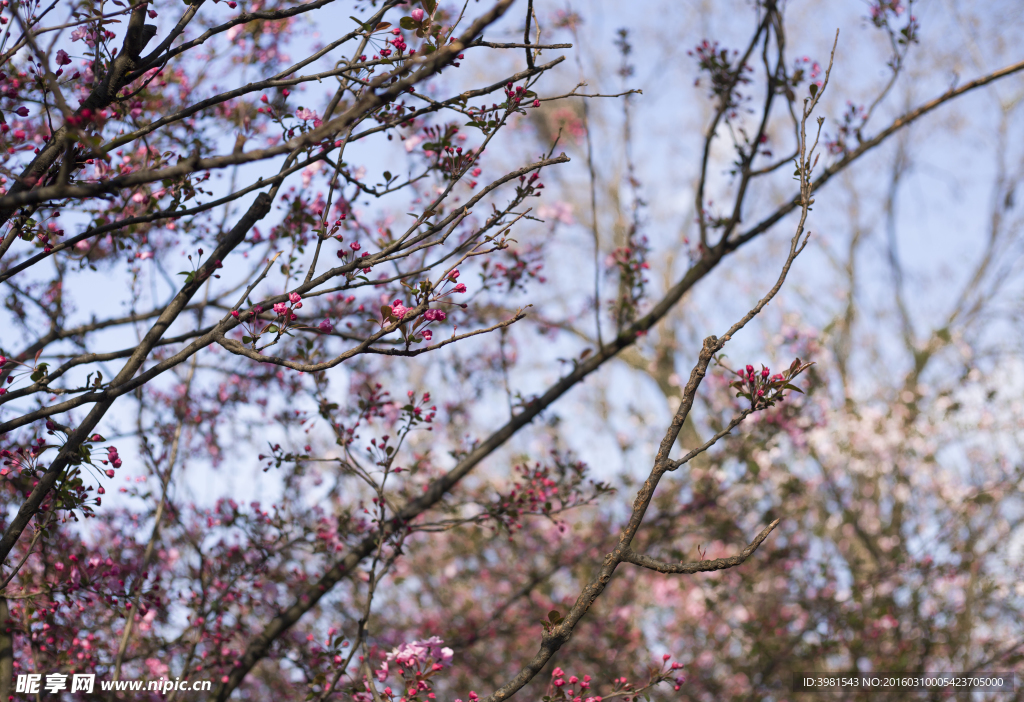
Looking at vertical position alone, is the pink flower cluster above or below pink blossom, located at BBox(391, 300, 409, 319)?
below

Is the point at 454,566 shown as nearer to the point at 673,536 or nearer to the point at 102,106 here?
the point at 673,536

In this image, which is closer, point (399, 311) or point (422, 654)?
A: point (399, 311)

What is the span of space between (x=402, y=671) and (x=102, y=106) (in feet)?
7.37

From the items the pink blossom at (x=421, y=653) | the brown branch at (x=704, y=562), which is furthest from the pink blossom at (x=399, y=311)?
the pink blossom at (x=421, y=653)

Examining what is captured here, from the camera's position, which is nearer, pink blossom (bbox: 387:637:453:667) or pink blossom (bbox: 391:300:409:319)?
pink blossom (bbox: 391:300:409:319)

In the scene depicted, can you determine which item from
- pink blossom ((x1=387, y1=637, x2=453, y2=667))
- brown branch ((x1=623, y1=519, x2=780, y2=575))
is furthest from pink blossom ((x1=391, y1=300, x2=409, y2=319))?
pink blossom ((x1=387, y1=637, x2=453, y2=667))

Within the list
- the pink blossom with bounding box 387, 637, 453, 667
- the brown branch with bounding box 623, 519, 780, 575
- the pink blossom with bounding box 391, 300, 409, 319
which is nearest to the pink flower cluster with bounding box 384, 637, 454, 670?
the pink blossom with bounding box 387, 637, 453, 667

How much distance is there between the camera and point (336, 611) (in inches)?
259

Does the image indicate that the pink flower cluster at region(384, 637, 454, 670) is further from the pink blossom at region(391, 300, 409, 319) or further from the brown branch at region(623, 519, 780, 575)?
the pink blossom at region(391, 300, 409, 319)

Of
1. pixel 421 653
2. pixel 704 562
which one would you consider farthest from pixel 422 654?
pixel 704 562

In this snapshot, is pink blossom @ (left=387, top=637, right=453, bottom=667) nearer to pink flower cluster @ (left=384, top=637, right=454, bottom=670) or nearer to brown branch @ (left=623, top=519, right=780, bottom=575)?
pink flower cluster @ (left=384, top=637, right=454, bottom=670)

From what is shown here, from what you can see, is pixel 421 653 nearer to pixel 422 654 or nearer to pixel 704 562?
pixel 422 654

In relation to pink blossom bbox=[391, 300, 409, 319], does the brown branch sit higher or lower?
lower

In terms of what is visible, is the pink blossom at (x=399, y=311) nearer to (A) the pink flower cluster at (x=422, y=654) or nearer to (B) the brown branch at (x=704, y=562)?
(B) the brown branch at (x=704, y=562)
